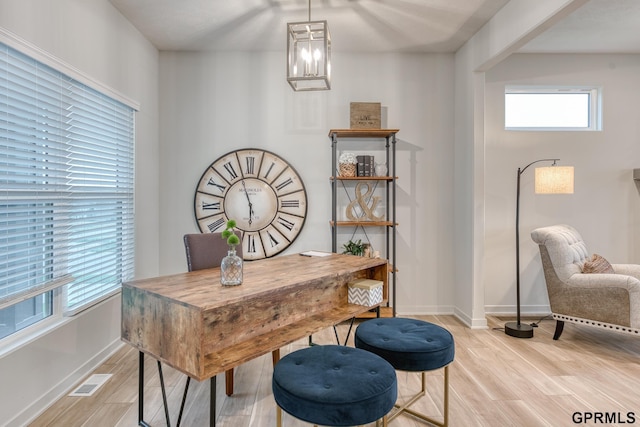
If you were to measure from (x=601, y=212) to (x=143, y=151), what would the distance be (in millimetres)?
4918

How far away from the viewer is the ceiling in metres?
2.97

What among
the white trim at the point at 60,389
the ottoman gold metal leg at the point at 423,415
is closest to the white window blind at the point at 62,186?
the white trim at the point at 60,389

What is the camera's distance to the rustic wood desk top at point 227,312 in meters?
1.50

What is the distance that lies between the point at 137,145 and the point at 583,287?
165 inches

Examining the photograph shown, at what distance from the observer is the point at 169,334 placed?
1568 millimetres

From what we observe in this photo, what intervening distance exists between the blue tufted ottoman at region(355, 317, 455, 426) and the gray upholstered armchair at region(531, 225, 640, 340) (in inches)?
75.5

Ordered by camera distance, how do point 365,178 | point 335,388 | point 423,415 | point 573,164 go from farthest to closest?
1. point 573,164
2. point 365,178
3. point 423,415
4. point 335,388

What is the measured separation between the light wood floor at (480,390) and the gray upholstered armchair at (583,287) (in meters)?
0.26

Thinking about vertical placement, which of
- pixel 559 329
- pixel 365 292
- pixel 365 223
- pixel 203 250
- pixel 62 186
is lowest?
pixel 559 329

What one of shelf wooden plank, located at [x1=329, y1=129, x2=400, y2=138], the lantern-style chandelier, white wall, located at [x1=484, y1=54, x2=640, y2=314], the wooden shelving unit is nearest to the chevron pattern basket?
the wooden shelving unit

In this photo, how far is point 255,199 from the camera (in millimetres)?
3857

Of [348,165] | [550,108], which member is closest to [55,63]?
[348,165]

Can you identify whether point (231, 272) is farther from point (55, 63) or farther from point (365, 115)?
point (365, 115)

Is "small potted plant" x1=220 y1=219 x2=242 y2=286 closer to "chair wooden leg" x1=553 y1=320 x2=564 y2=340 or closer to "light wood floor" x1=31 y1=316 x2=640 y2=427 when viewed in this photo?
"light wood floor" x1=31 y1=316 x2=640 y2=427
